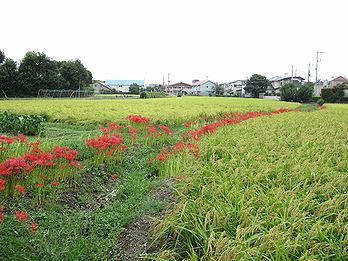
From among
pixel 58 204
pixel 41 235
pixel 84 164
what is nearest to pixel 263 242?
pixel 41 235

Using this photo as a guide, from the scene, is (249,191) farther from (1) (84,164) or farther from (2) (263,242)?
(1) (84,164)

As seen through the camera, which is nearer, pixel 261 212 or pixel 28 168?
pixel 261 212

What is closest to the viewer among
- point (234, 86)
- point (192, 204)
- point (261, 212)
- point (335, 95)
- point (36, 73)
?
point (261, 212)

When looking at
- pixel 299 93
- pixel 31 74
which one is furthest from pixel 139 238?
pixel 299 93

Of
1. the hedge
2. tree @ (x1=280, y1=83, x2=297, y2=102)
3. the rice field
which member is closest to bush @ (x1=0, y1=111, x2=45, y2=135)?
the rice field

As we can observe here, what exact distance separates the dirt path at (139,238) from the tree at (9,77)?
37.5 m

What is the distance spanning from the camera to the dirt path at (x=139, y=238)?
10.1ft

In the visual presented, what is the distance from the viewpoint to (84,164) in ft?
18.4

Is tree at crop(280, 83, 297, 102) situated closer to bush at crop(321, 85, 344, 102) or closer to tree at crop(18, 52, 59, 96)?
bush at crop(321, 85, 344, 102)

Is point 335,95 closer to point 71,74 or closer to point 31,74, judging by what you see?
point 71,74

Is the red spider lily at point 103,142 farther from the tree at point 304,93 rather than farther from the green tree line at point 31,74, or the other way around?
the tree at point 304,93

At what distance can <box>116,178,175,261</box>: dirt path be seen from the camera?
3.07 metres

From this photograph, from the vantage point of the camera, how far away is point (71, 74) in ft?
143

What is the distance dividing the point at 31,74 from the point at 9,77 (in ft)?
8.70
